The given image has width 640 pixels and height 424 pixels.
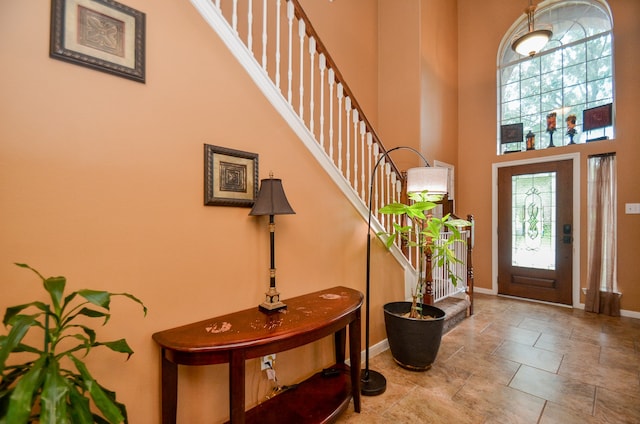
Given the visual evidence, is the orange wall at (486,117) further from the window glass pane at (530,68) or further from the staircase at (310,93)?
the staircase at (310,93)

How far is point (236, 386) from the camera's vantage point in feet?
4.12

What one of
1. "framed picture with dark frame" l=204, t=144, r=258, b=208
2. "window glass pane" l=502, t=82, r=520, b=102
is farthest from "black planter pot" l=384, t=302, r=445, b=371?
"window glass pane" l=502, t=82, r=520, b=102

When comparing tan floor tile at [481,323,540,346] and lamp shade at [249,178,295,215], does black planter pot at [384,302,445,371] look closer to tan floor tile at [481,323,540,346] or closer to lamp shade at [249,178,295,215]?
tan floor tile at [481,323,540,346]

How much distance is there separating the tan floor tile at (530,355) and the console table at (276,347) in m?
1.73

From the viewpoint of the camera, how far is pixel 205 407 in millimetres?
1562

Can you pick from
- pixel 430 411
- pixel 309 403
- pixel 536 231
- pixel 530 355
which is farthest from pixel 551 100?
pixel 309 403

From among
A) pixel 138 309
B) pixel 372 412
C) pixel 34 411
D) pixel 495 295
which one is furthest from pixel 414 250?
pixel 34 411

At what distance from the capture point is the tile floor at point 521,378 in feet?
6.23

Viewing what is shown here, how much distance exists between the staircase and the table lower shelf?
4.39 feet

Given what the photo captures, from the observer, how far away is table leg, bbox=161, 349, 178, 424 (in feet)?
4.51

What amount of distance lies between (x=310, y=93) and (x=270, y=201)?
1.84m

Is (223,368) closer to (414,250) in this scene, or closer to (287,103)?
(287,103)

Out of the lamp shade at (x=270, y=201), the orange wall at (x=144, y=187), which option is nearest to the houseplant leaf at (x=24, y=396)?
the orange wall at (x=144, y=187)

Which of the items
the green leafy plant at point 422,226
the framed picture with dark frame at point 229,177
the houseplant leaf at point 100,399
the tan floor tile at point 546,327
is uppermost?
the framed picture with dark frame at point 229,177
